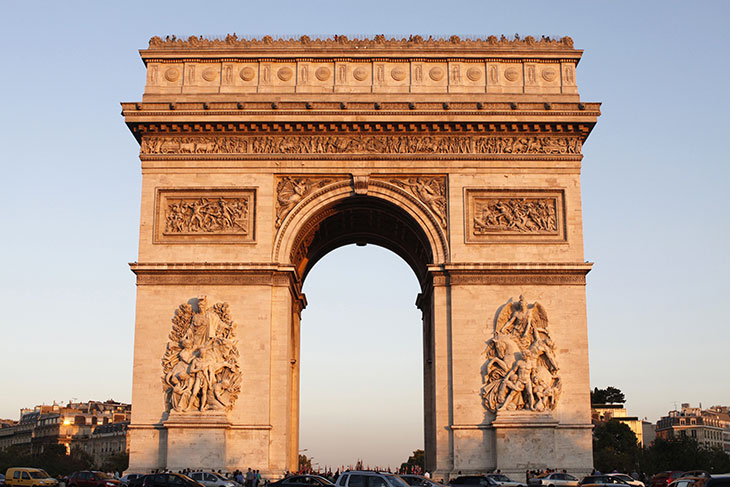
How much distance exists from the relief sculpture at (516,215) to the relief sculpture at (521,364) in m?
2.53

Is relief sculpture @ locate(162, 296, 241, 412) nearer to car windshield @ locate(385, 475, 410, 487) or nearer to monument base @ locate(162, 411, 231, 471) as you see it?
monument base @ locate(162, 411, 231, 471)

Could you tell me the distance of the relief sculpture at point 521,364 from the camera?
2883 cm

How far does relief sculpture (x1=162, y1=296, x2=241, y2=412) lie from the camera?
2886cm

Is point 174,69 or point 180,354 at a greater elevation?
point 174,69

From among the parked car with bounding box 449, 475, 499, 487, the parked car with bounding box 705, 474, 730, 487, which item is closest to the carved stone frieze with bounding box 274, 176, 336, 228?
the parked car with bounding box 449, 475, 499, 487

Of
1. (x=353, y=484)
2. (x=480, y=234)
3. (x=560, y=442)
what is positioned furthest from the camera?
(x=480, y=234)

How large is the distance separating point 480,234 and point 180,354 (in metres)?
10.5

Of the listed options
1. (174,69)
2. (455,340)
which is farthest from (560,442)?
(174,69)

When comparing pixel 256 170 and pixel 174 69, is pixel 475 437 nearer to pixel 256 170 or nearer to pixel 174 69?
pixel 256 170

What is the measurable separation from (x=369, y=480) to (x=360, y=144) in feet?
43.5

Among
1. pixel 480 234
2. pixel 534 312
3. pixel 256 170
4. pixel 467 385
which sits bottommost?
pixel 467 385

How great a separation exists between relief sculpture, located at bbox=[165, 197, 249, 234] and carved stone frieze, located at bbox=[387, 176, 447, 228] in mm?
5147

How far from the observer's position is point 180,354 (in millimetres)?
29250

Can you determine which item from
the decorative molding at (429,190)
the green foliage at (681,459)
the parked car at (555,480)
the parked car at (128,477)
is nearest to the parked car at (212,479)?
the parked car at (128,477)
